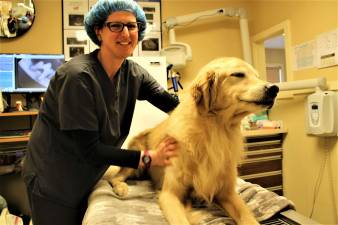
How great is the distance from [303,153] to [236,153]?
167cm

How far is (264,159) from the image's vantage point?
9.14 ft

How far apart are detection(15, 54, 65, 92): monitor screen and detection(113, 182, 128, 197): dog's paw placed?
1845 mm

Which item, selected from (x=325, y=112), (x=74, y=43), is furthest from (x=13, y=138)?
(x=325, y=112)

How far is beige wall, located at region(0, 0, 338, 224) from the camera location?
241cm

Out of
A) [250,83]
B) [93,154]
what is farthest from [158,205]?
[250,83]

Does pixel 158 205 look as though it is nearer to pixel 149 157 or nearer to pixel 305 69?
pixel 149 157

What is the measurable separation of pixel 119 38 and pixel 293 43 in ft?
7.09

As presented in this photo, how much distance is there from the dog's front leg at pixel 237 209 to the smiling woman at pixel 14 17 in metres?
2.77

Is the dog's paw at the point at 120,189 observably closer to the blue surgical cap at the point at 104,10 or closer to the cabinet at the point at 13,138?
the blue surgical cap at the point at 104,10

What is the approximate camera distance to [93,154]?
3.71ft

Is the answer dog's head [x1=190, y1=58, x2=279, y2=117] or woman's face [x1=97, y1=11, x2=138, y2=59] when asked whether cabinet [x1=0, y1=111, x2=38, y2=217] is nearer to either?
woman's face [x1=97, y1=11, x2=138, y2=59]

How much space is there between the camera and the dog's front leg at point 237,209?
1.06 m

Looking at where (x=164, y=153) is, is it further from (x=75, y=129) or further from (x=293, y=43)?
(x=293, y=43)

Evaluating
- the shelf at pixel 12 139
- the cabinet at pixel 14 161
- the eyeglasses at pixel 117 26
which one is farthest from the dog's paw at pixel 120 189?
the cabinet at pixel 14 161
